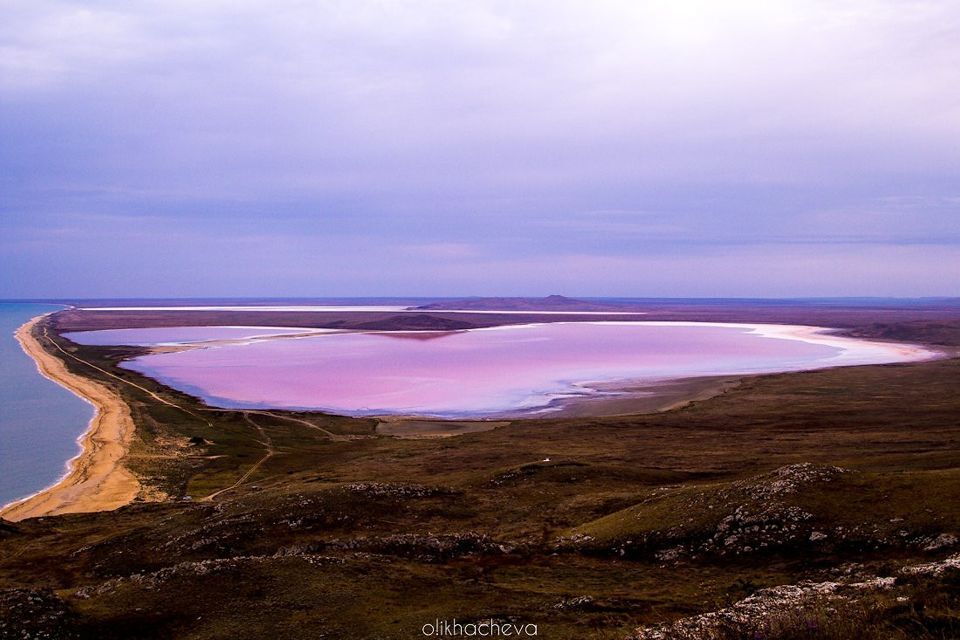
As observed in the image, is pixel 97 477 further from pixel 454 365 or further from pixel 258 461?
pixel 454 365

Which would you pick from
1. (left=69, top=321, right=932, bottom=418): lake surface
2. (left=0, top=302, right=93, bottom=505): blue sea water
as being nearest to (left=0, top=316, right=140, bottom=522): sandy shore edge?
(left=0, top=302, right=93, bottom=505): blue sea water

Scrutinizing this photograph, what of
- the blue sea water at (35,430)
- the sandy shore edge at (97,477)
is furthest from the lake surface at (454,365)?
the blue sea water at (35,430)

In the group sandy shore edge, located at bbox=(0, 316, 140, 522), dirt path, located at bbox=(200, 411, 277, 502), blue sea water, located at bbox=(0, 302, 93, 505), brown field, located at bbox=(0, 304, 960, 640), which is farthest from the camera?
blue sea water, located at bbox=(0, 302, 93, 505)

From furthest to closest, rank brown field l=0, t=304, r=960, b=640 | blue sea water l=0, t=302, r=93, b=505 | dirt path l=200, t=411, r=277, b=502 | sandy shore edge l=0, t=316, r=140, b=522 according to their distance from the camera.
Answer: blue sea water l=0, t=302, r=93, b=505 → dirt path l=200, t=411, r=277, b=502 → sandy shore edge l=0, t=316, r=140, b=522 → brown field l=0, t=304, r=960, b=640

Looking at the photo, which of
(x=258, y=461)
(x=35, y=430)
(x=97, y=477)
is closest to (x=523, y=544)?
(x=258, y=461)

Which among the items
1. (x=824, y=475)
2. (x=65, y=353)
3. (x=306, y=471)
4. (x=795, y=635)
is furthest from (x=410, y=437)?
(x=65, y=353)

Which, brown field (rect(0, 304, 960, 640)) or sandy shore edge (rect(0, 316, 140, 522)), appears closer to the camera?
brown field (rect(0, 304, 960, 640))

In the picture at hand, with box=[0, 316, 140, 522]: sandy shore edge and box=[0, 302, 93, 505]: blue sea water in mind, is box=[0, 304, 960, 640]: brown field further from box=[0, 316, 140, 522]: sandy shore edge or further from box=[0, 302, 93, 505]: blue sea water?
box=[0, 302, 93, 505]: blue sea water
